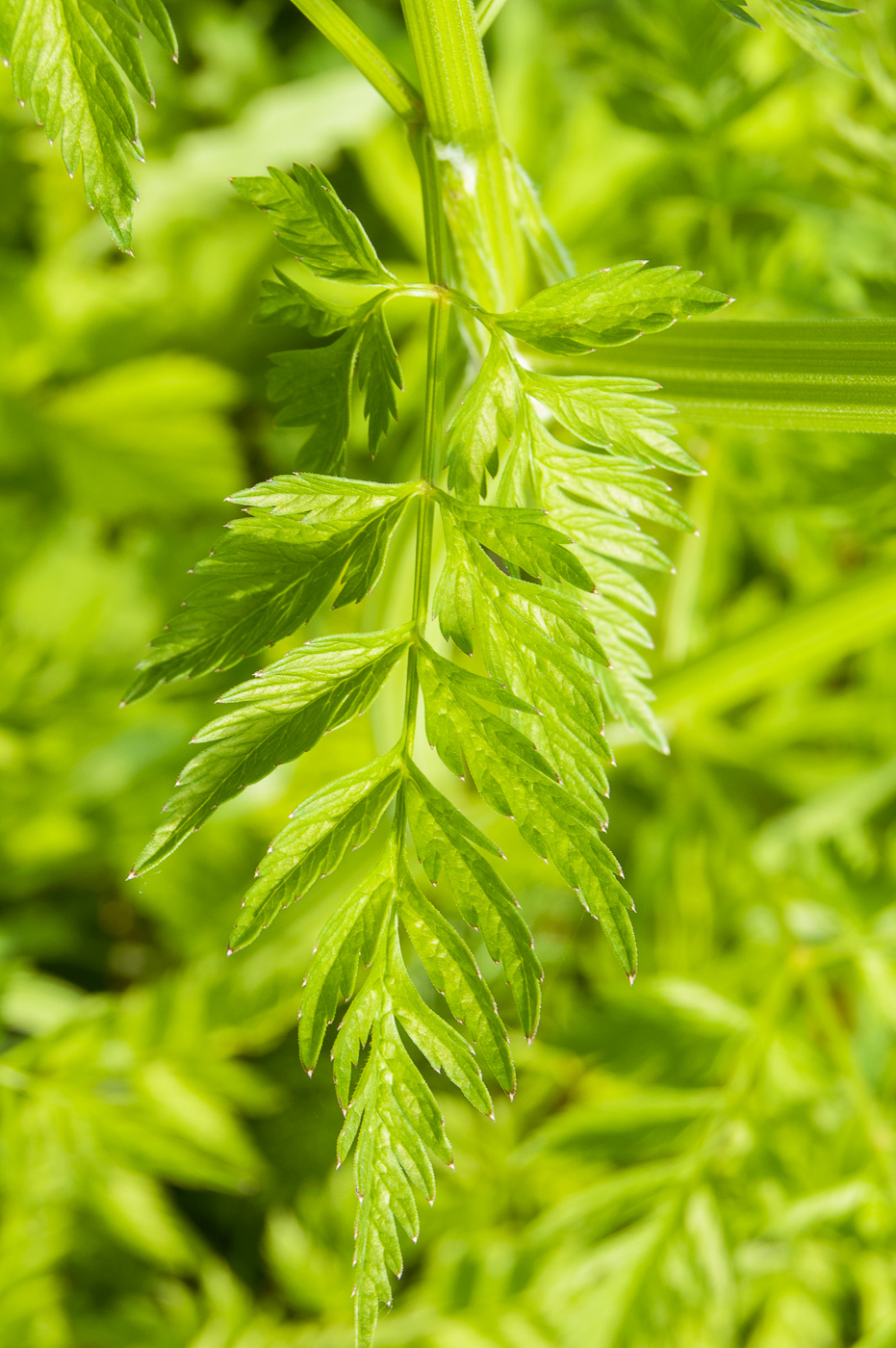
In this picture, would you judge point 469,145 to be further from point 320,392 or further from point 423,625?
point 423,625

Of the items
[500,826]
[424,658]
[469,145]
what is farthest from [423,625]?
[500,826]

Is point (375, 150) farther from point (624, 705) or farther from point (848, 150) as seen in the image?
point (624, 705)

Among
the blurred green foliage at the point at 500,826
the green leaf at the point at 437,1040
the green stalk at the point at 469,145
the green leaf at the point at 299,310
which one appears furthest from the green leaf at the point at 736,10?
the blurred green foliage at the point at 500,826

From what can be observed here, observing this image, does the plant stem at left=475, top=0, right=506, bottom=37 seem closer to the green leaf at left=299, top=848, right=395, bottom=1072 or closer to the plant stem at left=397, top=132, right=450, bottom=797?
the plant stem at left=397, top=132, right=450, bottom=797

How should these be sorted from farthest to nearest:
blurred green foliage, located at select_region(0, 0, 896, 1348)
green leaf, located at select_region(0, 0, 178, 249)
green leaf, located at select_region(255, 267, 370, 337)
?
blurred green foliage, located at select_region(0, 0, 896, 1348) → green leaf, located at select_region(255, 267, 370, 337) → green leaf, located at select_region(0, 0, 178, 249)

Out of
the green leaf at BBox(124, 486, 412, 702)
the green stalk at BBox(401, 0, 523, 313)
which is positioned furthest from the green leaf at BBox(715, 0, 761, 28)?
the green leaf at BBox(124, 486, 412, 702)

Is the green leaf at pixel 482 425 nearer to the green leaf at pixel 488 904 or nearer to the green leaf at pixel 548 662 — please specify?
the green leaf at pixel 548 662
